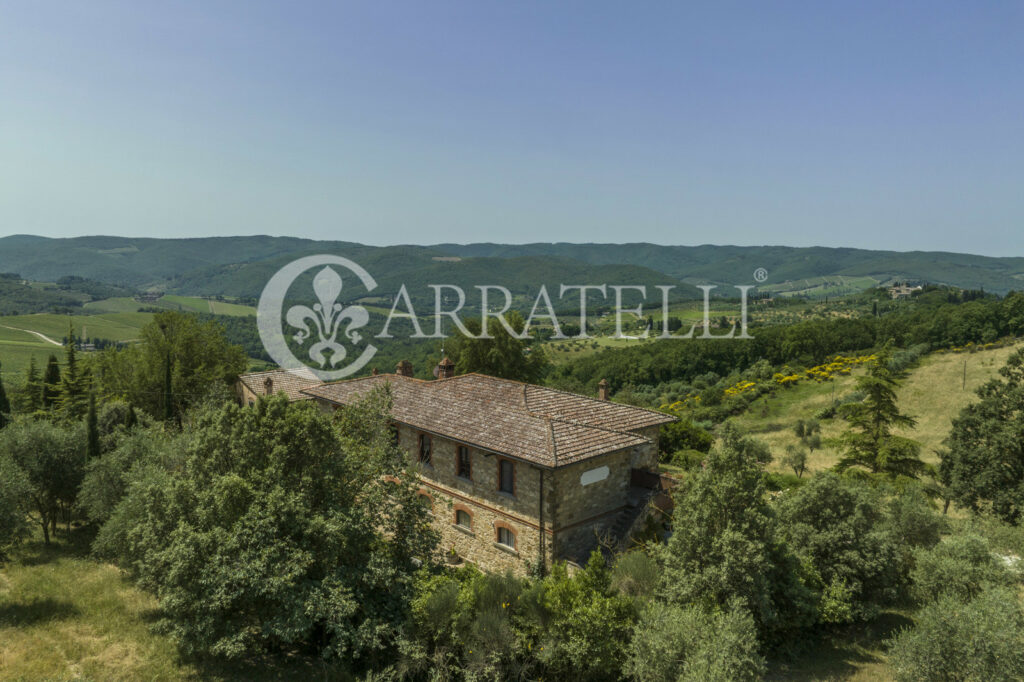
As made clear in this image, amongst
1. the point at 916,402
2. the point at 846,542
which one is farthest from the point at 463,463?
the point at 916,402

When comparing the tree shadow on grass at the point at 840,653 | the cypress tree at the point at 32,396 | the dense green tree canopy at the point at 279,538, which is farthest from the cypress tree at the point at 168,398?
the tree shadow on grass at the point at 840,653

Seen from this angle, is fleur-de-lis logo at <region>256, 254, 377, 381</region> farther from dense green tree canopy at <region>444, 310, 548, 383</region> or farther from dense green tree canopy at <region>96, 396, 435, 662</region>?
dense green tree canopy at <region>96, 396, 435, 662</region>

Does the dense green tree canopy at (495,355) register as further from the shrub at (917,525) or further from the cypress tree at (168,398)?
the shrub at (917,525)

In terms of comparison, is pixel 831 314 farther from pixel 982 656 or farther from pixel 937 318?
pixel 982 656

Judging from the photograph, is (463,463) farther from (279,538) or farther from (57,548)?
(57,548)

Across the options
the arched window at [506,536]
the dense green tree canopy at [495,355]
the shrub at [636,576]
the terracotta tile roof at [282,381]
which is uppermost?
the dense green tree canopy at [495,355]

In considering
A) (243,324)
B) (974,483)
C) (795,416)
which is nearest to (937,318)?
(795,416)

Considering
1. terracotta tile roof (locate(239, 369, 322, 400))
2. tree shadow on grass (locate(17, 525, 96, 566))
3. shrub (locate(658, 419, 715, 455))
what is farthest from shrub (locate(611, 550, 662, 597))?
terracotta tile roof (locate(239, 369, 322, 400))
